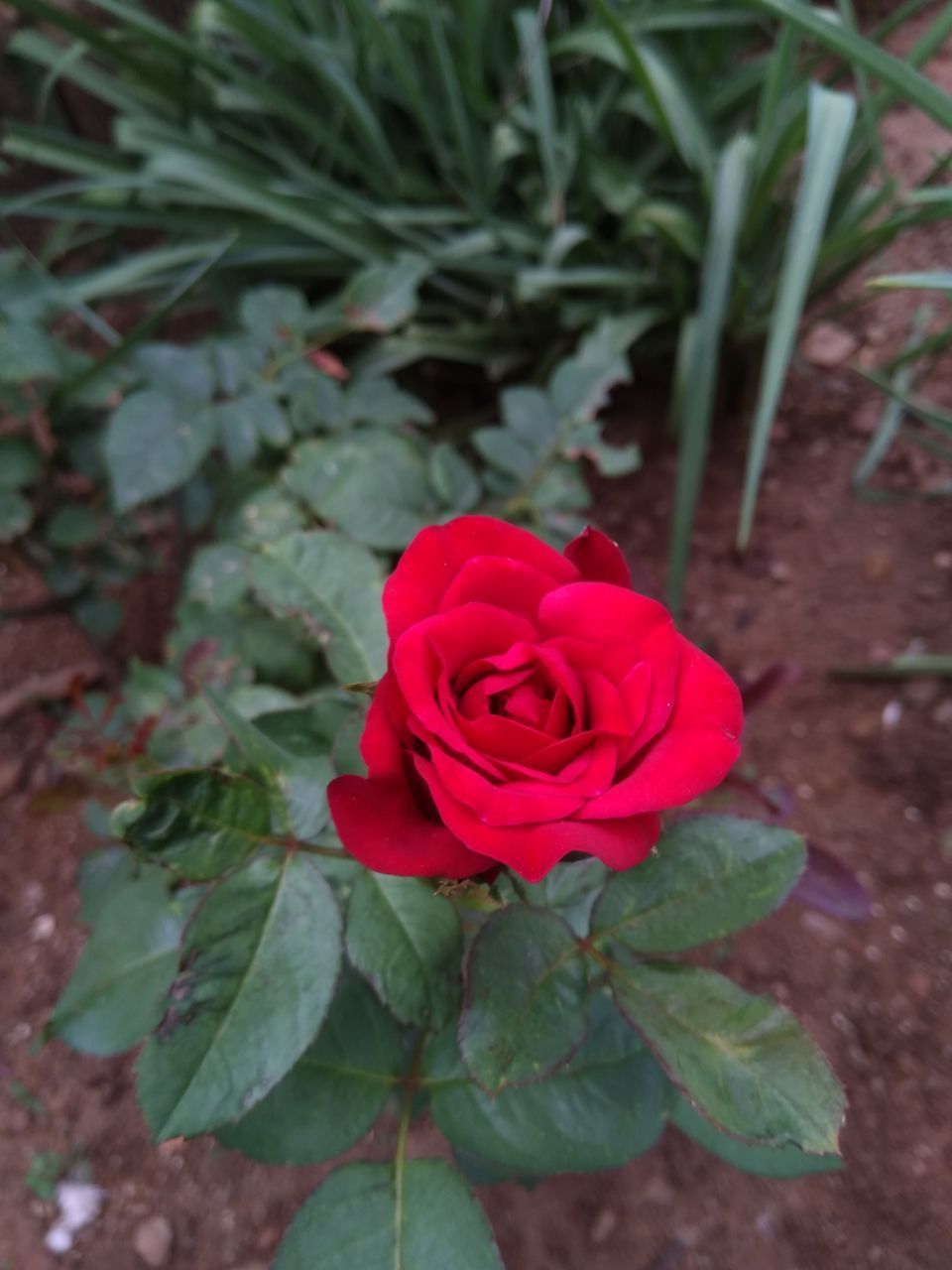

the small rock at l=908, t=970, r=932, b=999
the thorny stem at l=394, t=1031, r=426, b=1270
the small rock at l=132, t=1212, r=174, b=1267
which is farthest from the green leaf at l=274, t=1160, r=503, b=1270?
the small rock at l=908, t=970, r=932, b=999

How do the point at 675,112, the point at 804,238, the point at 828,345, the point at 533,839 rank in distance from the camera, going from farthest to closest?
the point at 828,345 → the point at 675,112 → the point at 804,238 → the point at 533,839

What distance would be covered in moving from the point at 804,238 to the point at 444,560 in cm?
81

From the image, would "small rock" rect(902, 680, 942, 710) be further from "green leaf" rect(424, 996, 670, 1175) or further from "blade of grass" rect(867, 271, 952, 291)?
"green leaf" rect(424, 996, 670, 1175)

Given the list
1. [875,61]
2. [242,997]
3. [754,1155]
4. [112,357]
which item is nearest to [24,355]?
[112,357]

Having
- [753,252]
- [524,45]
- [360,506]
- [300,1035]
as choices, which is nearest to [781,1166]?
[300,1035]

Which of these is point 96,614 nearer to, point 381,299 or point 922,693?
point 381,299

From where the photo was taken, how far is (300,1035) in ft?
1.47

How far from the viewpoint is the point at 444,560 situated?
1.35 feet

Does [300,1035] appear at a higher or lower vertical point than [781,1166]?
higher

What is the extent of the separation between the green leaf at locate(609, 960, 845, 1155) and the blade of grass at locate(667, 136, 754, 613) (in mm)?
576

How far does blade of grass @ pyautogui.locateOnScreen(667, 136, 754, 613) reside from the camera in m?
1.02

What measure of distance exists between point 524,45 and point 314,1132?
4.96 ft

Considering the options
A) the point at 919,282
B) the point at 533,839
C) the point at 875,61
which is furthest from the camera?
the point at 875,61

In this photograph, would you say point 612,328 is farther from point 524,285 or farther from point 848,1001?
point 848,1001
